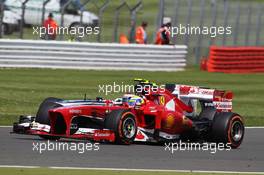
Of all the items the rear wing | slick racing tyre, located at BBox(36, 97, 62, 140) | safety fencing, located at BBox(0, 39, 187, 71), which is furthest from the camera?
safety fencing, located at BBox(0, 39, 187, 71)

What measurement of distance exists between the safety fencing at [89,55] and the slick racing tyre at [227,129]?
12.4 m

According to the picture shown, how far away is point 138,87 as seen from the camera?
13.8 m

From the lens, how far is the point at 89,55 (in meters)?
27.1

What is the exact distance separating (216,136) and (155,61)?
595 inches

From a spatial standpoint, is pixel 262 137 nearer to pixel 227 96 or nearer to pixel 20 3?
pixel 227 96

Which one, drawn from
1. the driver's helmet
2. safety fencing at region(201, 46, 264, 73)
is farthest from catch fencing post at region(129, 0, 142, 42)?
the driver's helmet

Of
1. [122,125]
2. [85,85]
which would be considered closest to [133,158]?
[122,125]

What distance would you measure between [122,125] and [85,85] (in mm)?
10637

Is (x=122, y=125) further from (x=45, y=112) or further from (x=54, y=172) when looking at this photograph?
(x=54, y=172)

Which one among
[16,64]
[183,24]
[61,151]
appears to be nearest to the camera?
[61,151]

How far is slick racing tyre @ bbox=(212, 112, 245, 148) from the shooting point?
13859 millimetres

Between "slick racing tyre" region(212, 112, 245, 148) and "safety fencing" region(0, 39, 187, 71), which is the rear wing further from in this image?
"safety fencing" region(0, 39, 187, 71)

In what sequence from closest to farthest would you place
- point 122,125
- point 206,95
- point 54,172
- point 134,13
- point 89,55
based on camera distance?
1. point 54,172
2. point 122,125
3. point 206,95
4. point 89,55
5. point 134,13

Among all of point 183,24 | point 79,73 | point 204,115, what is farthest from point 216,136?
point 183,24
